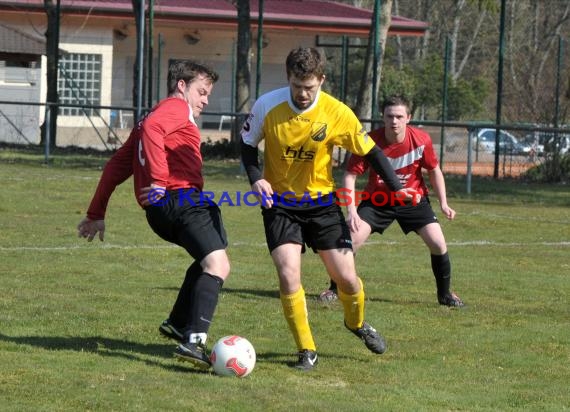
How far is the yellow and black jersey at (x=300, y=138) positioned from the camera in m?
6.75

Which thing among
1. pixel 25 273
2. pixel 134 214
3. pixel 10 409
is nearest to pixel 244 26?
pixel 134 214

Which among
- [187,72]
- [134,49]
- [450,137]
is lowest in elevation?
[450,137]

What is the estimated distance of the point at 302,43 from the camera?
39.2 metres

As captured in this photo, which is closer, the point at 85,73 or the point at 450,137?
the point at 450,137

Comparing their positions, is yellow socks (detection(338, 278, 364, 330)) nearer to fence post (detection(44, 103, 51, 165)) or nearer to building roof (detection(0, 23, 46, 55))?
fence post (detection(44, 103, 51, 165))

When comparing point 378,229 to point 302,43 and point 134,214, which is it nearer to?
point 134,214

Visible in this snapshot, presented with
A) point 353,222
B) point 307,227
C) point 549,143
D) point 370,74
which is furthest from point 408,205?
point 370,74

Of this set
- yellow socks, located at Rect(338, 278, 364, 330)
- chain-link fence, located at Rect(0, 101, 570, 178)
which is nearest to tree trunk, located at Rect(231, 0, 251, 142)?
chain-link fence, located at Rect(0, 101, 570, 178)

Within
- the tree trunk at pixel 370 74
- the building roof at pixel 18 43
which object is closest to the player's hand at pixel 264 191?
the tree trunk at pixel 370 74

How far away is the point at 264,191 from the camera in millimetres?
6586

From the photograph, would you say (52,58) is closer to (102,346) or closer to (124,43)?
(124,43)

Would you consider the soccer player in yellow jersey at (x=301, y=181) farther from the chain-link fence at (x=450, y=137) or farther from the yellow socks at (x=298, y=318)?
the chain-link fence at (x=450, y=137)

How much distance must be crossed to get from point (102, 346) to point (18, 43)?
2495cm

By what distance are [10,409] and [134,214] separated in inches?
402
